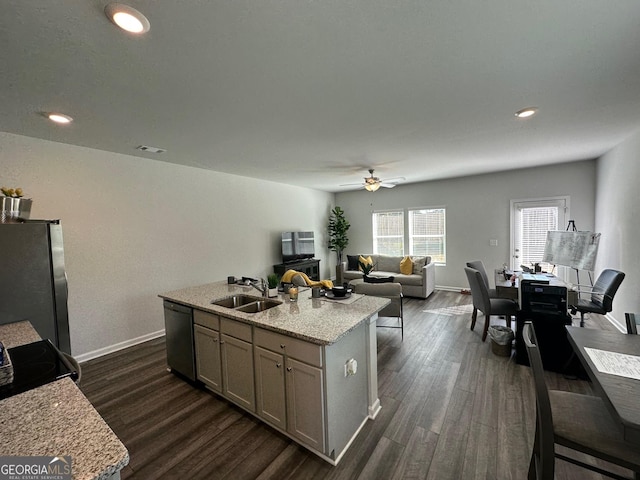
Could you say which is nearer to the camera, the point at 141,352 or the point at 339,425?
the point at 339,425

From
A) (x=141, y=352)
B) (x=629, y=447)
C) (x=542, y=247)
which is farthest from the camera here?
(x=542, y=247)

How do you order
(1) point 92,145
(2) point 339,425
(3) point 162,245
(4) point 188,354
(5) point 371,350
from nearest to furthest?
(2) point 339,425
(5) point 371,350
(4) point 188,354
(1) point 92,145
(3) point 162,245

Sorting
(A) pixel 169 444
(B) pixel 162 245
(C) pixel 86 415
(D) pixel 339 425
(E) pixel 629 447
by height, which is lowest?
(A) pixel 169 444

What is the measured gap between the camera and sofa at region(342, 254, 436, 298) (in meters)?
5.62

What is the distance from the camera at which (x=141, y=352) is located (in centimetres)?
350

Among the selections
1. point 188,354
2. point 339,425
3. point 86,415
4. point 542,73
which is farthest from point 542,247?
point 86,415

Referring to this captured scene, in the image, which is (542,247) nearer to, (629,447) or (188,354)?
(629,447)

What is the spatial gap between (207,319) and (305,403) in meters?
1.18

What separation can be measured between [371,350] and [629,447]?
4.56 ft

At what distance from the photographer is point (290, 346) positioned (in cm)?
184

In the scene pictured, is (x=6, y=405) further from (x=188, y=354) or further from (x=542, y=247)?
(x=542, y=247)

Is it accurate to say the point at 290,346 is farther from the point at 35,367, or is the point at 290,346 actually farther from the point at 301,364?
the point at 35,367

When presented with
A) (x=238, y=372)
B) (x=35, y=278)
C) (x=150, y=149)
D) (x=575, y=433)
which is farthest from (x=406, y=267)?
(x=35, y=278)

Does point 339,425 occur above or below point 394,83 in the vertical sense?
below
